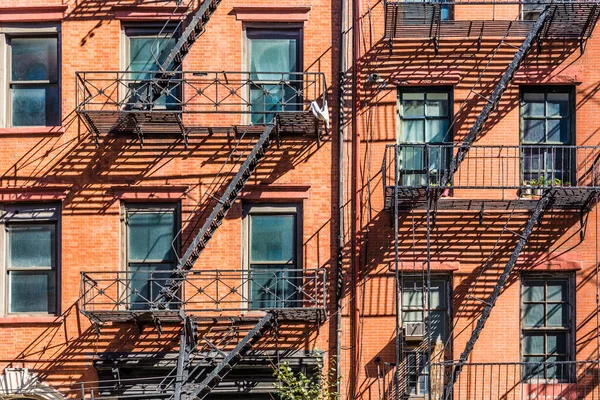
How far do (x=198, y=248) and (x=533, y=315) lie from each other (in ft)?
20.4

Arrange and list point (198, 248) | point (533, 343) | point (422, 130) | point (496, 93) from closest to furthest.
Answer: point (496, 93)
point (198, 248)
point (533, 343)
point (422, 130)

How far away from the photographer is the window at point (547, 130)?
1583cm

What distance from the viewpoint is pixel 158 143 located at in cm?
1573

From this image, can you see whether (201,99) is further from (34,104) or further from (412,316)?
(412,316)

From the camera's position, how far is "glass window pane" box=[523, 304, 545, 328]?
610 inches

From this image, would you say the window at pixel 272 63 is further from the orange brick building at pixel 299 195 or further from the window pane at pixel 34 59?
the window pane at pixel 34 59

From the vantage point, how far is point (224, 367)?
48.6ft

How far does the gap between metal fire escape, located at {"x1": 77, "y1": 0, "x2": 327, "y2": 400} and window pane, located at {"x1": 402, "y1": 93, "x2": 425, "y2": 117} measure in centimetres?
159

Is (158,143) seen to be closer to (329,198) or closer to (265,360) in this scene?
(329,198)

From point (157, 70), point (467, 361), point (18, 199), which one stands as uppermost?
point (157, 70)

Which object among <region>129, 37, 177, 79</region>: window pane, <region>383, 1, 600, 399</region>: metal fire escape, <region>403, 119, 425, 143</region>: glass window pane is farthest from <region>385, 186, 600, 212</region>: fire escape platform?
<region>129, 37, 177, 79</region>: window pane

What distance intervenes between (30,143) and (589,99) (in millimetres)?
10398

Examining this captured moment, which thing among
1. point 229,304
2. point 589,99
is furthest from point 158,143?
point 589,99

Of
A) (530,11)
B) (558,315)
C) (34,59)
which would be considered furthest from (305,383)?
(530,11)
